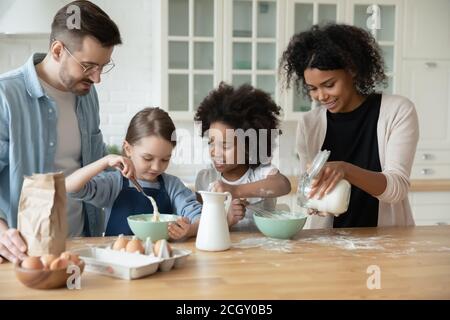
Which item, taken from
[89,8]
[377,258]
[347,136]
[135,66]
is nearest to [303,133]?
[347,136]

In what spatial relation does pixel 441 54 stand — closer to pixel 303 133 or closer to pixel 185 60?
pixel 185 60

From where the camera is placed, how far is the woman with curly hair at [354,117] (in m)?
1.82

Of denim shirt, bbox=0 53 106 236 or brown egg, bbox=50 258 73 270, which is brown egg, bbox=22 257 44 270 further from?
denim shirt, bbox=0 53 106 236

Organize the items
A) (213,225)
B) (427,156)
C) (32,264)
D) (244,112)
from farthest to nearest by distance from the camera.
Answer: (427,156), (244,112), (213,225), (32,264)

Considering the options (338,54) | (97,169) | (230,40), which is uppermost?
(230,40)

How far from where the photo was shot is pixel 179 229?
1508 mm

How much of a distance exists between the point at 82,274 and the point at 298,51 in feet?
3.78

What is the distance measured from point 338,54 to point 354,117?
0.25 m

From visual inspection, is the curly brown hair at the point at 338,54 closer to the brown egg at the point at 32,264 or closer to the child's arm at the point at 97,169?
the child's arm at the point at 97,169

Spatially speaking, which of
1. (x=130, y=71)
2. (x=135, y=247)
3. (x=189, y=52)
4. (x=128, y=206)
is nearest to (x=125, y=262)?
(x=135, y=247)

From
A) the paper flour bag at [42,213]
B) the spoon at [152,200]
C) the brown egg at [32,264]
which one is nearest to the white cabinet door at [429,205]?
the spoon at [152,200]

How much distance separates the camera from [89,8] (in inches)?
63.7

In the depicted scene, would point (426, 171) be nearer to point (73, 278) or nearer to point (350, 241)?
point (350, 241)

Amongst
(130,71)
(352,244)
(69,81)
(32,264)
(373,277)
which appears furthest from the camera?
(130,71)
